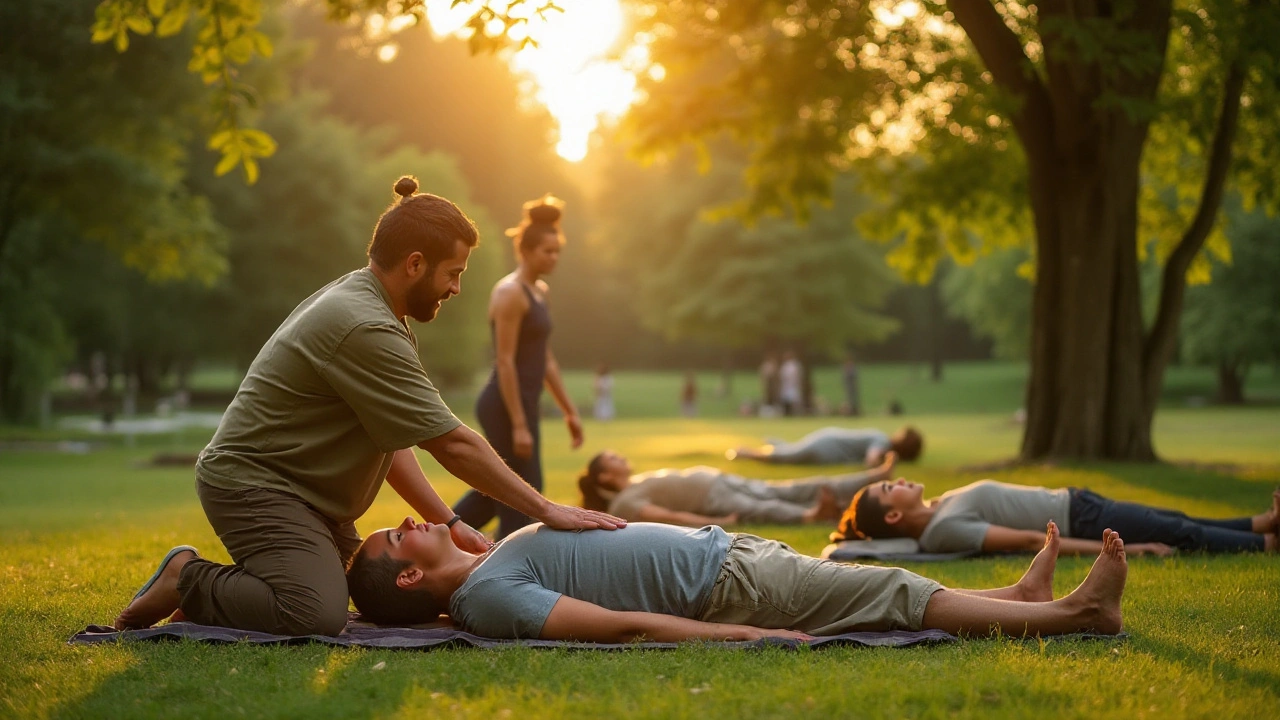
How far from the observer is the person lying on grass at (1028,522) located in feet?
25.5

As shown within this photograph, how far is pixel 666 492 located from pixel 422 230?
16.9 feet

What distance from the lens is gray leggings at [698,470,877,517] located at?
1043 centimetres

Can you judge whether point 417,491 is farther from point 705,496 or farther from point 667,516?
point 705,496

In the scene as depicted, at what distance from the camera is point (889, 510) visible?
787 cm

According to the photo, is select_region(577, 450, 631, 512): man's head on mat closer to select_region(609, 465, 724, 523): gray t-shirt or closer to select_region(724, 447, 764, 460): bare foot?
select_region(609, 465, 724, 523): gray t-shirt

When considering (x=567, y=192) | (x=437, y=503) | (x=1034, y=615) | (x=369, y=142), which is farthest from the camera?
(x=567, y=192)

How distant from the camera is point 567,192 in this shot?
207 ft

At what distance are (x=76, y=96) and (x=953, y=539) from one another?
1946cm

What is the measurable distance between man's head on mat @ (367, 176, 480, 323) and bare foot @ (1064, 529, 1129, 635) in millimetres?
3010

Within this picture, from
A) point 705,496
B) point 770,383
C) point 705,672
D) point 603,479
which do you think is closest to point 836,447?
point 705,496

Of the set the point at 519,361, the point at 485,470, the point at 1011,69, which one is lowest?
the point at 485,470

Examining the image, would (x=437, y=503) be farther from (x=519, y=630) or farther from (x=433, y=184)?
(x=433, y=184)

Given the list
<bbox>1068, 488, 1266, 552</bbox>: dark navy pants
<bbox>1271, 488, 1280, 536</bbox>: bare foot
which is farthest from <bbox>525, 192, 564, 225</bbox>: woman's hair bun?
<bbox>1271, 488, 1280, 536</bbox>: bare foot

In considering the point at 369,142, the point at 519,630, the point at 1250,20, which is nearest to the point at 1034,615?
the point at 519,630
